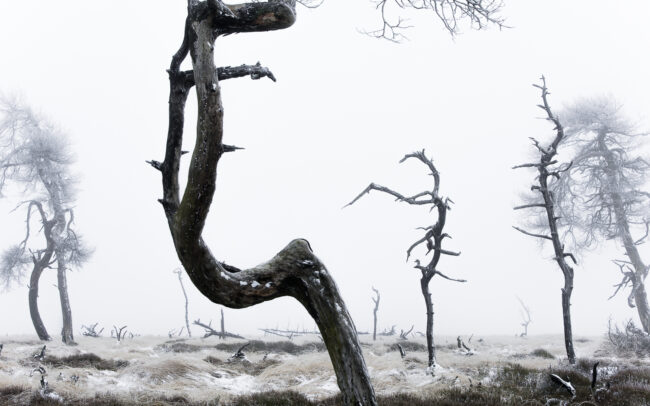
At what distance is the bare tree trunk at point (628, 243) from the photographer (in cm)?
2060

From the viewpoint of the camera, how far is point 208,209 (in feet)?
9.68

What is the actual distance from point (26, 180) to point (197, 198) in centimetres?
2608

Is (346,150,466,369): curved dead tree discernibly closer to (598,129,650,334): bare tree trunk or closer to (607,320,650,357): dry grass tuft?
(607,320,650,357): dry grass tuft

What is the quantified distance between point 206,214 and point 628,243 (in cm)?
2454

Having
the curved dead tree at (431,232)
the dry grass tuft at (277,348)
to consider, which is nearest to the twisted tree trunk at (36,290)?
the dry grass tuft at (277,348)

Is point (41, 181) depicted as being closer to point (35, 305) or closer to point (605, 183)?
point (35, 305)

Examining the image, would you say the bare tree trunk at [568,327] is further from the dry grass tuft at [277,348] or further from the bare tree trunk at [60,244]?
the bare tree trunk at [60,244]

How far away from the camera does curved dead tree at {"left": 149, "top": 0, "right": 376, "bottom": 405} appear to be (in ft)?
9.36

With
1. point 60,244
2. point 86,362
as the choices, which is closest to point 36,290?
point 60,244

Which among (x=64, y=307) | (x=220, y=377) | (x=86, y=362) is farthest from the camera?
(x=64, y=307)

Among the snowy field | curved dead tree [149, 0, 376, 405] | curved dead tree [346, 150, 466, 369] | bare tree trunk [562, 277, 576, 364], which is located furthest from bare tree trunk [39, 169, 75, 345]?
curved dead tree [149, 0, 376, 405]

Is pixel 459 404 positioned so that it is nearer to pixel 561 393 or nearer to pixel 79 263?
pixel 561 393

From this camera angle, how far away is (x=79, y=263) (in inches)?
967

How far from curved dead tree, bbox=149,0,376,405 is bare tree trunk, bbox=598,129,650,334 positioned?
2197cm
